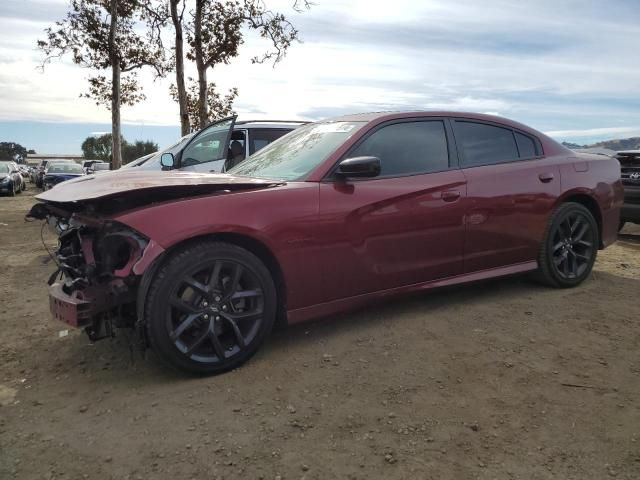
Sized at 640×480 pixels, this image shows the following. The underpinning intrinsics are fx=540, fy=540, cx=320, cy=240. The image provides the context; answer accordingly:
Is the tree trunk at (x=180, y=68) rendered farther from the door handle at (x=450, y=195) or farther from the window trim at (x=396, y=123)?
the door handle at (x=450, y=195)

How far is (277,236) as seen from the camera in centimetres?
337

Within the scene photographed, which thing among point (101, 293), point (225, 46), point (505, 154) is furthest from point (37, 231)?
point (505, 154)

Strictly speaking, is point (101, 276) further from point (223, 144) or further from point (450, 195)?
point (223, 144)

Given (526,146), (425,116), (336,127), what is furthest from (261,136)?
(526,146)

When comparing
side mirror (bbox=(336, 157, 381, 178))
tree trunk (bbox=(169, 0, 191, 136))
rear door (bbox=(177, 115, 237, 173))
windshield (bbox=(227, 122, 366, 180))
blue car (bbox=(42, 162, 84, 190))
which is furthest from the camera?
blue car (bbox=(42, 162, 84, 190))

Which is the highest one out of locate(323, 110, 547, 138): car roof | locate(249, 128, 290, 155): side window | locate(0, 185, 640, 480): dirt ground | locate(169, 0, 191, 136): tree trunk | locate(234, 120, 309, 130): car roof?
locate(169, 0, 191, 136): tree trunk

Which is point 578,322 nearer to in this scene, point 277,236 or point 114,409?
point 277,236

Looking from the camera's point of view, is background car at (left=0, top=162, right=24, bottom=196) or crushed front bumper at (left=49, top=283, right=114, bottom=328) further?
background car at (left=0, top=162, right=24, bottom=196)

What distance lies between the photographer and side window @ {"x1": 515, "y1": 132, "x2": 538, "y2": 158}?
4.71 m

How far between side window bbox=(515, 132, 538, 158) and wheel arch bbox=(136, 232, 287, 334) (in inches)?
100

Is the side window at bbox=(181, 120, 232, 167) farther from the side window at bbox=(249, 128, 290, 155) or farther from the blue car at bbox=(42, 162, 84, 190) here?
the blue car at bbox=(42, 162, 84, 190)

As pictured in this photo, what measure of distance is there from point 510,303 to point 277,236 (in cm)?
219

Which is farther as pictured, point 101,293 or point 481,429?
point 101,293

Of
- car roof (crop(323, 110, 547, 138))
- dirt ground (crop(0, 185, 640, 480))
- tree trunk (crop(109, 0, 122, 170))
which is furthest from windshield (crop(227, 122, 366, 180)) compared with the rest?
tree trunk (crop(109, 0, 122, 170))
